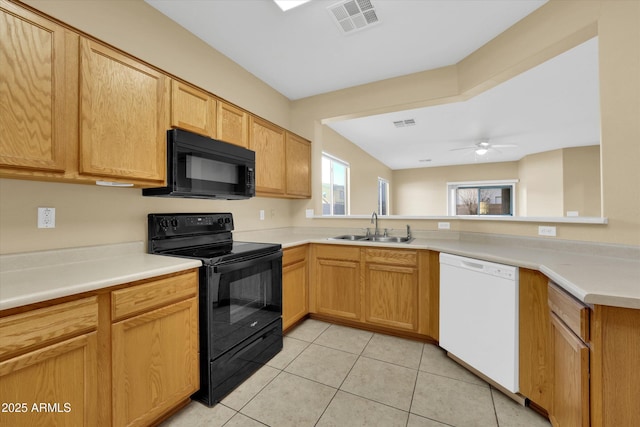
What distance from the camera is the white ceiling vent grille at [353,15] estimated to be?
2.00 meters

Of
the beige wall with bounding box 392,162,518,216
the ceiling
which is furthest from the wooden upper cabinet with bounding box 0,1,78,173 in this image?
the beige wall with bounding box 392,162,518,216

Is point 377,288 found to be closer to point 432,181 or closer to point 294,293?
point 294,293

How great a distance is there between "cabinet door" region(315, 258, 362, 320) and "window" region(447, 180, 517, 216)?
6.59 m

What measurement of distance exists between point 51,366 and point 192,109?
5.32 feet

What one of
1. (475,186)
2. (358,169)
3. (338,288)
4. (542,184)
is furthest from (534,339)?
(475,186)

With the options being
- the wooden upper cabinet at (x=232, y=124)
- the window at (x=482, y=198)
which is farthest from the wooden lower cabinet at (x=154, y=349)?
the window at (x=482, y=198)

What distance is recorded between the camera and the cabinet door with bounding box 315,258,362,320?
265 centimetres

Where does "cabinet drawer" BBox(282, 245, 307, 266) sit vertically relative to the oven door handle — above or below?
below

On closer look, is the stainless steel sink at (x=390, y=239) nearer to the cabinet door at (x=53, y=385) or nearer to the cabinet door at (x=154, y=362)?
the cabinet door at (x=154, y=362)

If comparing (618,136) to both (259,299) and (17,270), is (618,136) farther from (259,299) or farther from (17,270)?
(17,270)

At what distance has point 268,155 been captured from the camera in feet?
9.02

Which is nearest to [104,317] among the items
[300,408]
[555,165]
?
[300,408]

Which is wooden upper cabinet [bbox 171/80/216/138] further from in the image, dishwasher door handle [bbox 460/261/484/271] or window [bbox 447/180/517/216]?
window [bbox 447/180/517/216]

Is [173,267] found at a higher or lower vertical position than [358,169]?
lower
